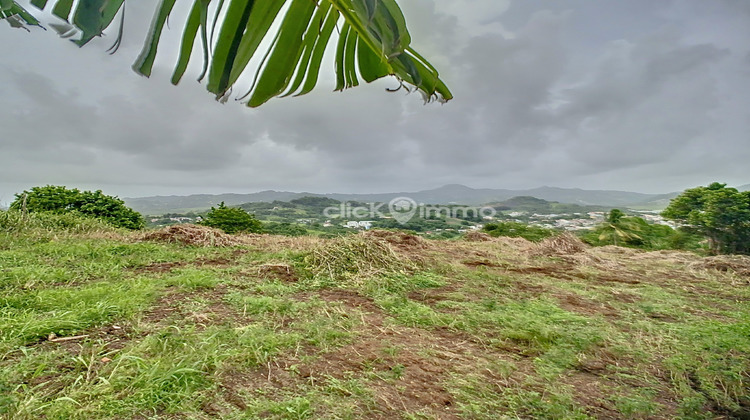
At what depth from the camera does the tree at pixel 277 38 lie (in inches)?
16.9

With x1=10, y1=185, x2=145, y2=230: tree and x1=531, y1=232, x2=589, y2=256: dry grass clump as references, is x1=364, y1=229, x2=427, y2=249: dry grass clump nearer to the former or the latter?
x1=531, y1=232, x2=589, y2=256: dry grass clump

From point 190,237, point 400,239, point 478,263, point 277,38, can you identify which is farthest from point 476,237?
point 277,38

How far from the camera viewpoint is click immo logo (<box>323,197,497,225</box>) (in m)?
11.9

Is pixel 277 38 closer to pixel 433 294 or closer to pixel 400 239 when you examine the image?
pixel 433 294

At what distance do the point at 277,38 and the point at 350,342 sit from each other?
1387mm

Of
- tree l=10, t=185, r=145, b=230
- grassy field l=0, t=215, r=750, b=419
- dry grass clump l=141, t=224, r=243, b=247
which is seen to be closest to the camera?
grassy field l=0, t=215, r=750, b=419

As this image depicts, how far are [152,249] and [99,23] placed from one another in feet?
14.0

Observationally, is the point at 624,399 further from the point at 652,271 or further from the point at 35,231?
the point at 35,231

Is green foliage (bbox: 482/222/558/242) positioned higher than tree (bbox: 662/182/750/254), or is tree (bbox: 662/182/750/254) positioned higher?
tree (bbox: 662/182/750/254)

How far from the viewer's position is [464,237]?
8047mm

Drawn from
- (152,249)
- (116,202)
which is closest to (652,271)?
(152,249)

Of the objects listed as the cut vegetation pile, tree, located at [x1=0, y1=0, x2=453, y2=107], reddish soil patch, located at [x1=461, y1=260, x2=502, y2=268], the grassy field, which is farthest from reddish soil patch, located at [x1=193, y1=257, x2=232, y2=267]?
the cut vegetation pile

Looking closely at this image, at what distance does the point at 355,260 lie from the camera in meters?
3.44

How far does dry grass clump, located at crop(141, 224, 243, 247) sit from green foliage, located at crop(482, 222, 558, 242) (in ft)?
21.6
